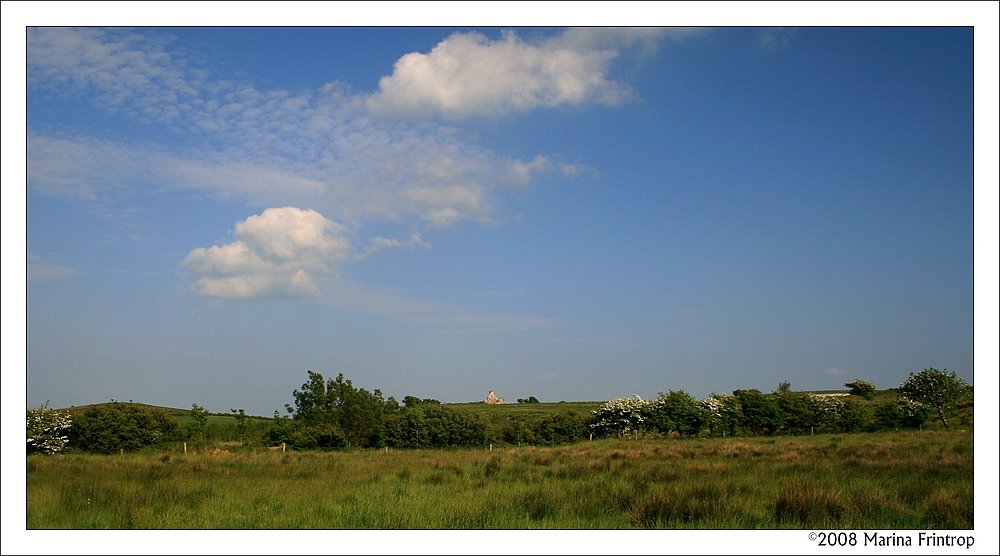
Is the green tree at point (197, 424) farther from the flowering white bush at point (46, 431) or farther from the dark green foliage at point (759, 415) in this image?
the dark green foliage at point (759, 415)

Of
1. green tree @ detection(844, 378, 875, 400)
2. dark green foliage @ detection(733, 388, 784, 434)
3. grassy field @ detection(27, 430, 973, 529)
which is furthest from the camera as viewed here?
green tree @ detection(844, 378, 875, 400)

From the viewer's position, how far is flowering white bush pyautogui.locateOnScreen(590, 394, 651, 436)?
48.9m

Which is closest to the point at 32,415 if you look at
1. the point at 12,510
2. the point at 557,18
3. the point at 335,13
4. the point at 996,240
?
the point at 12,510

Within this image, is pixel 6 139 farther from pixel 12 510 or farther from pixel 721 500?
pixel 721 500

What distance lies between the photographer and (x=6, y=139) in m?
9.62

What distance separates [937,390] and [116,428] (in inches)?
2131

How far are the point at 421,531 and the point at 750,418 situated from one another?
43.6m

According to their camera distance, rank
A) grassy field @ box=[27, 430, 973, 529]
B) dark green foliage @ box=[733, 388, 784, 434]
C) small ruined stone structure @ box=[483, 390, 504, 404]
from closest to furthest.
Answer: grassy field @ box=[27, 430, 973, 529] → dark green foliage @ box=[733, 388, 784, 434] → small ruined stone structure @ box=[483, 390, 504, 404]

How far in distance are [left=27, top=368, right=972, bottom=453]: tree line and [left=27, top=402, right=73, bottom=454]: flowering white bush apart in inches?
50.0

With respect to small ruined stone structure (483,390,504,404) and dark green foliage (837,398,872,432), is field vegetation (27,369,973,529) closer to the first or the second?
dark green foliage (837,398,872,432)

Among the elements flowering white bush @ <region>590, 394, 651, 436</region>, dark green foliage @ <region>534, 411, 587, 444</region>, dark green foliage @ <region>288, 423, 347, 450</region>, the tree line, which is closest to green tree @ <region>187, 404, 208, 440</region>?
the tree line

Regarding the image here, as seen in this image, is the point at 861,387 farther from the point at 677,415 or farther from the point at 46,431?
the point at 46,431

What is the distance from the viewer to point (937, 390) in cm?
4525

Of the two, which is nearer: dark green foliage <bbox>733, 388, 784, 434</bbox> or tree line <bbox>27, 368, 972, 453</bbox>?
tree line <bbox>27, 368, 972, 453</bbox>
